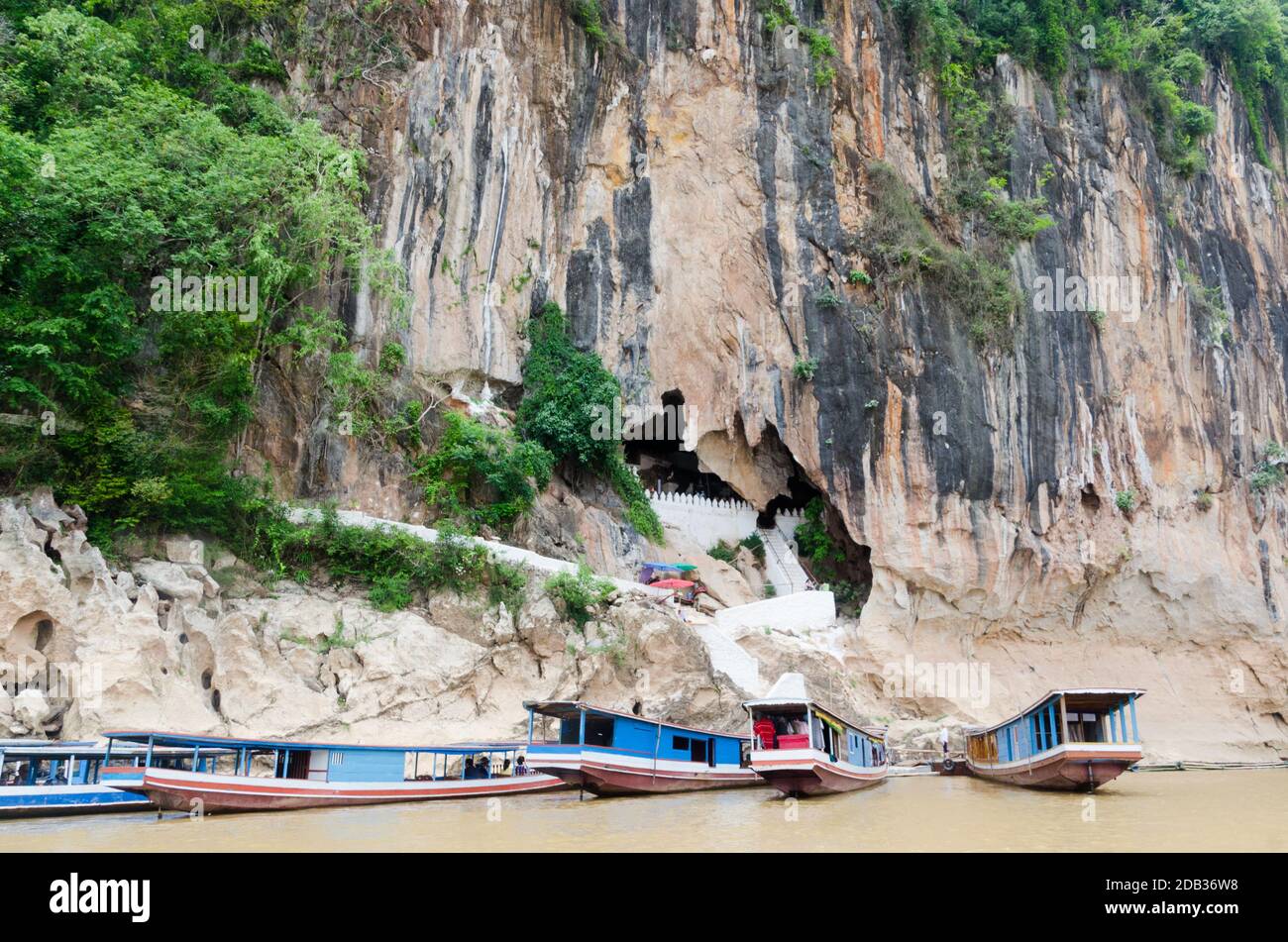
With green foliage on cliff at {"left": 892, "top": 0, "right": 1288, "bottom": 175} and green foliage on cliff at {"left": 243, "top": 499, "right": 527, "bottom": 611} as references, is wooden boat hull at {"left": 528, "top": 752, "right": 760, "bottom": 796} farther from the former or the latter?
green foliage on cliff at {"left": 892, "top": 0, "right": 1288, "bottom": 175}

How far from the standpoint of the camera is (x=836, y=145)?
28328 mm

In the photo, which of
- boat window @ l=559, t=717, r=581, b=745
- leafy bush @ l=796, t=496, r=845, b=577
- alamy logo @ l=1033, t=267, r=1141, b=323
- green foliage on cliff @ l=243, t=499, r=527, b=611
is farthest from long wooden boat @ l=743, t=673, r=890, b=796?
alamy logo @ l=1033, t=267, r=1141, b=323

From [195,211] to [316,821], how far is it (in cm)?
1241

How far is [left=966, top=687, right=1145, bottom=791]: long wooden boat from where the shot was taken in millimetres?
16672

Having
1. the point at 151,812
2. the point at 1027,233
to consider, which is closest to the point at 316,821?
the point at 151,812

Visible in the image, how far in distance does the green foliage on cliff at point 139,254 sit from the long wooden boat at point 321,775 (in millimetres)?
5560

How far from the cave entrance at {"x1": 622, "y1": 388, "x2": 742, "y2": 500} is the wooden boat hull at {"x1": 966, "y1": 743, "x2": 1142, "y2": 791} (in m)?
14.1

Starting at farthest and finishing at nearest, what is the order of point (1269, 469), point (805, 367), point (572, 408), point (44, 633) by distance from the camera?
point (1269, 469) < point (805, 367) < point (572, 408) < point (44, 633)

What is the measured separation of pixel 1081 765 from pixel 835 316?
1430 cm

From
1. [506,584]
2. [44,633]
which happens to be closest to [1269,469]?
[506,584]

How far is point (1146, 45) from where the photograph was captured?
109 ft

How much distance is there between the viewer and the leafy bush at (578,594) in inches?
838

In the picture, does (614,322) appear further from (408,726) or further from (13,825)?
(13,825)

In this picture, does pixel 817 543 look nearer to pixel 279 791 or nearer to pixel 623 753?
pixel 623 753
